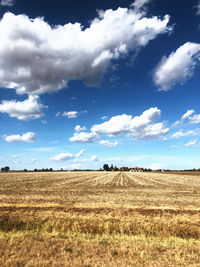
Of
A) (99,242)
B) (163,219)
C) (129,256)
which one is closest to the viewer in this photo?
(129,256)

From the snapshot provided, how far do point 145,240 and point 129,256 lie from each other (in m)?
1.98

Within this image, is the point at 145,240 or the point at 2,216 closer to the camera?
the point at 145,240

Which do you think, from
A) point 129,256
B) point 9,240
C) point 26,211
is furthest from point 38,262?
point 26,211

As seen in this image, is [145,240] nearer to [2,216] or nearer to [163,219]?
[163,219]

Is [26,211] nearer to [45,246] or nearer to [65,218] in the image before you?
[65,218]

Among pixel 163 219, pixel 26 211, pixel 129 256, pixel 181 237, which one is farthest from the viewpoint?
pixel 26 211

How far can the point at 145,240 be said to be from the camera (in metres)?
9.00

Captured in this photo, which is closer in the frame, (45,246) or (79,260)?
(79,260)

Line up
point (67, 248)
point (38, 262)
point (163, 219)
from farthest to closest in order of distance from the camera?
1. point (163, 219)
2. point (67, 248)
3. point (38, 262)

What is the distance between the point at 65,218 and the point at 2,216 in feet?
12.8

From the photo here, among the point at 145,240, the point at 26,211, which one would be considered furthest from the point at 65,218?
the point at 145,240

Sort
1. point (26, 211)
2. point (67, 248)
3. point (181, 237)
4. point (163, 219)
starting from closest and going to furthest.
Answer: point (67, 248), point (181, 237), point (163, 219), point (26, 211)

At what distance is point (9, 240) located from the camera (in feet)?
28.2

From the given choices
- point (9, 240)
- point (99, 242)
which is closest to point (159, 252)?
point (99, 242)
